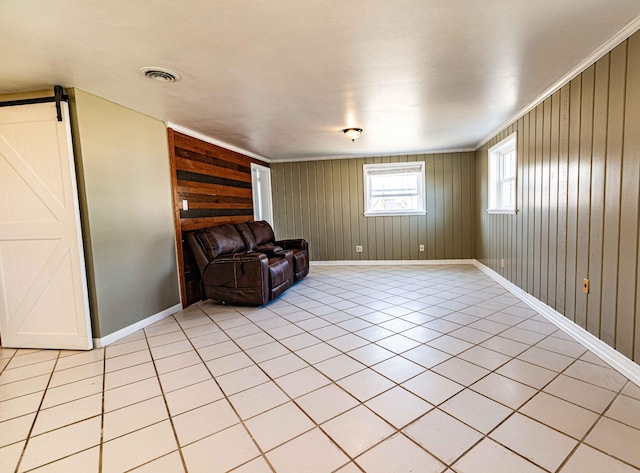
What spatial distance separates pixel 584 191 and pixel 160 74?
3303mm

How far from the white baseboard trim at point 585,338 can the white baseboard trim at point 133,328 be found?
387 centimetres

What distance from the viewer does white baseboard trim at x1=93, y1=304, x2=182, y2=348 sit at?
272cm

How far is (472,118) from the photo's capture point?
373cm

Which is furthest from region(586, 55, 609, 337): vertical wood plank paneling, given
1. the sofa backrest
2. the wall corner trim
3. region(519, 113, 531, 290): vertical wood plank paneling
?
the wall corner trim

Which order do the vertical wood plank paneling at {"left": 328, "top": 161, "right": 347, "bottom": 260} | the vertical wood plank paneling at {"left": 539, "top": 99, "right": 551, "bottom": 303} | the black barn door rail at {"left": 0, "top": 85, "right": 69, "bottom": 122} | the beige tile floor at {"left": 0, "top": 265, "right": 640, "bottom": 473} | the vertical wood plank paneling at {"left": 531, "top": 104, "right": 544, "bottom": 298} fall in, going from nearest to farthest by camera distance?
the beige tile floor at {"left": 0, "top": 265, "right": 640, "bottom": 473}
the black barn door rail at {"left": 0, "top": 85, "right": 69, "bottom": 122}
the vertical wood plank paneling at {"left": 539, "top": 99, "right": 551, "bottom": 303}
the vertical wood plank paneling at {"left": 531, "top": 104, "right": 544, "bottom": 298}
the vertical wood plank paneling at {"left": 328, "top": 161, "right": 347, "bottom": 260}

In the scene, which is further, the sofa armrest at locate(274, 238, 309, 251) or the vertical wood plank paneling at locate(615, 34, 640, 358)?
the sofa armrest at locate(274, 238, 309, 251)

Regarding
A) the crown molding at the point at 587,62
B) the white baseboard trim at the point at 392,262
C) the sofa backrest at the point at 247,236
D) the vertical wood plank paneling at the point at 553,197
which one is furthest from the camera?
the white baseboard trim at the point at 392,262

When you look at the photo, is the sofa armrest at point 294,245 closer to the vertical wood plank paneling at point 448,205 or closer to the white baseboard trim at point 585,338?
the vertical wood plank paneling at point 448,205

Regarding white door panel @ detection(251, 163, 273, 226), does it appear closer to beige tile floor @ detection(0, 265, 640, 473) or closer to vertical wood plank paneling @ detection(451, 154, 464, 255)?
beige tile floor @ detection(0, 265, 640, 473)

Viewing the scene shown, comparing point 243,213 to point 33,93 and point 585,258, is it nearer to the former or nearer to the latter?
point 33,93

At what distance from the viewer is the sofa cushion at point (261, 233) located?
4.95 m

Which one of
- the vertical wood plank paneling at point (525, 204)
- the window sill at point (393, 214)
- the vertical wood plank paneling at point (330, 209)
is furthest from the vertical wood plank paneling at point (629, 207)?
the vertical wood plank paneling at point (330, 209)

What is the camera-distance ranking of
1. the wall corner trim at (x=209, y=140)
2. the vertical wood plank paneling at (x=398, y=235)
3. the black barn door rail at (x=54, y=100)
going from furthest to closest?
the vertical wood plank paneling at (x=398, y=235)
the wall corner trim at (x=209, y=140)
the black barn door rail at (x=54, y=100)

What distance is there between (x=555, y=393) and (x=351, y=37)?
2.41 m
